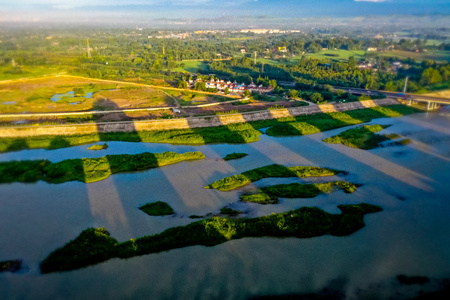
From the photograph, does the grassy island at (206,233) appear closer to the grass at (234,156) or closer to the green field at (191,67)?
the grass at (234,156)

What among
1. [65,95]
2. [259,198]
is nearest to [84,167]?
[259,198]

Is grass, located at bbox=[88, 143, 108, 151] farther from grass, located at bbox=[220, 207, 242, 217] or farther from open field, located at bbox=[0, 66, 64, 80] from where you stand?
open field, located at bbox=[0, 66, 64, 80]

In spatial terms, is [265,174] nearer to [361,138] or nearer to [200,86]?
[361,138]

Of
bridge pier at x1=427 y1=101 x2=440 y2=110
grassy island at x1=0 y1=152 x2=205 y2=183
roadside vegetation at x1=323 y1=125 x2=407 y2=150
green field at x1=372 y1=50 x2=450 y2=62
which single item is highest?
green field at x1=372 y1=50 x2=450 y2=62

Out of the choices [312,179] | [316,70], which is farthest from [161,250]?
[316,70]

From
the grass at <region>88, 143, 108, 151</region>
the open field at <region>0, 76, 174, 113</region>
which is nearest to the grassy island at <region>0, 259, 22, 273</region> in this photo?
the grass at <region>88, 143, 108, 151</region>

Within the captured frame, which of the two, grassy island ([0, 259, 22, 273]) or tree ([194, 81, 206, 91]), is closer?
grassy island ([0, 259, 22, 273])
